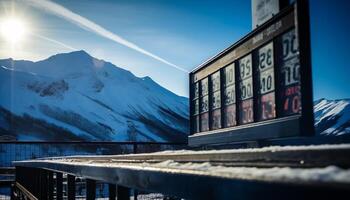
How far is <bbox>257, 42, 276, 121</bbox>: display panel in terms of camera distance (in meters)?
7.61

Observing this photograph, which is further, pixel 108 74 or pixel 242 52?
pixel 108 74

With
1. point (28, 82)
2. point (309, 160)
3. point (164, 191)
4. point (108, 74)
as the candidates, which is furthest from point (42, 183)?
point (108, 74)

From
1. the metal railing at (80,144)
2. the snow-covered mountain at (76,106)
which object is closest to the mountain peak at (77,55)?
the snow-covered mountain at (76,106)

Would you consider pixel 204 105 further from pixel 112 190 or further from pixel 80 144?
pixel 80 144

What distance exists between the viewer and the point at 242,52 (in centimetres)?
891

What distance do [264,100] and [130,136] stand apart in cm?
7905

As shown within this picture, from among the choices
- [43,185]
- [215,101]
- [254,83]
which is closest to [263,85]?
[254,83]

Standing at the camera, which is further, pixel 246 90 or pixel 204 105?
pixel 204 105

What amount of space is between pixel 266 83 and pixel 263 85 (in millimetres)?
151

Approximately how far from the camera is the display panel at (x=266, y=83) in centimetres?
761

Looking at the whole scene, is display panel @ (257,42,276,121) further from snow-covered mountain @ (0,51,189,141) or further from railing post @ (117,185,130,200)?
snow-covered mountain @ (0,51,189,141)

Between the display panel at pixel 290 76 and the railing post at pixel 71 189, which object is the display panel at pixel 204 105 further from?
the railing post at pixel 71 189

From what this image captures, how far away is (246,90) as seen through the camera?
→ 8805 millimetres

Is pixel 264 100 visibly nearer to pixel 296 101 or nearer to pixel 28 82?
pixel 296 101
